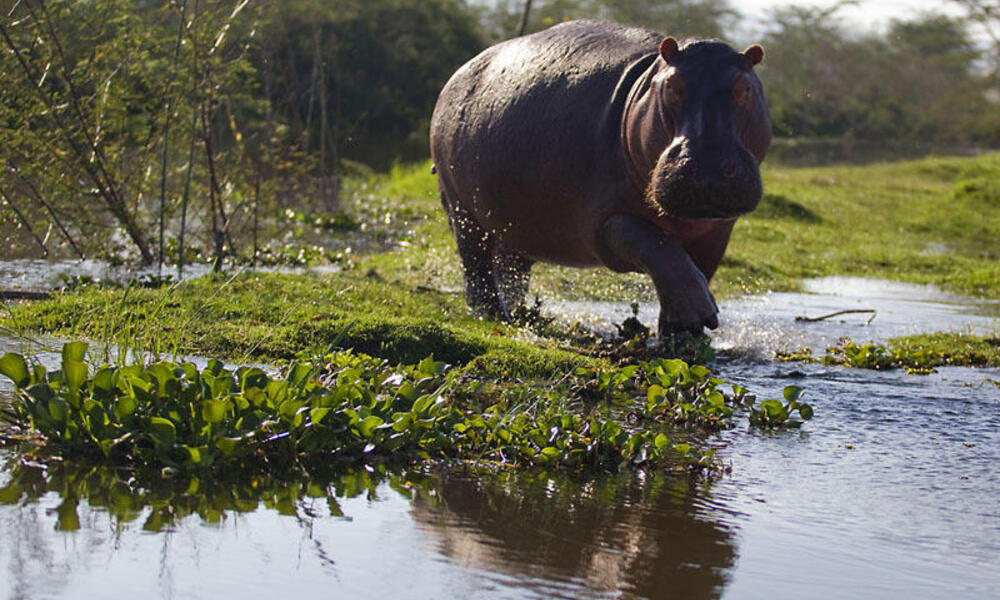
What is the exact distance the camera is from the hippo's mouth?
4.57 metres

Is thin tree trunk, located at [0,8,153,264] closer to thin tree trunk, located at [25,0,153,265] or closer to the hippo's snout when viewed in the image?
thin tree trunk, located at [25,0,153,265]

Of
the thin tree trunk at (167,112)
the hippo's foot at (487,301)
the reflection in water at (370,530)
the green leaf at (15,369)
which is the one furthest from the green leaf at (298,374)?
the thin tree trunk at (167,112)

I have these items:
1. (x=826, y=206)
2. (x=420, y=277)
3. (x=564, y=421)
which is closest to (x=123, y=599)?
(x=564, y=421)

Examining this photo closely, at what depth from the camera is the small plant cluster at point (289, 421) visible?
3.21m

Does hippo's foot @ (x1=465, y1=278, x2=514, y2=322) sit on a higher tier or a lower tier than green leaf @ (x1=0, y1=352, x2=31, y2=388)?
lower

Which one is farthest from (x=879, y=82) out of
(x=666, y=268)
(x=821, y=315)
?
(x=666, y=268)

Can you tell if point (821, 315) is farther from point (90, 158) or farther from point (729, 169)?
point (90, 158)

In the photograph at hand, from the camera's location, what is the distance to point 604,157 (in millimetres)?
5559

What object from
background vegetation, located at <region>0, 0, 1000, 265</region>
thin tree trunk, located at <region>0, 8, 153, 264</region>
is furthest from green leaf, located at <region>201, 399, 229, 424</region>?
thin tree trunk, located at <region>0, 8, 153, 264</region>

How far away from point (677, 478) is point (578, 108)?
2.53 metres

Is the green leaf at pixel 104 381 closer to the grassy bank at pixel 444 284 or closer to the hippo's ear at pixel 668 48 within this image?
the grassy bank at pixel 444 284

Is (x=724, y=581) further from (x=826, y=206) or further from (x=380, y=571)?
(x=826, y=206)

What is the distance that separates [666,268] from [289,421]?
2.23m

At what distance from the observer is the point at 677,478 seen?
356 centimetres
